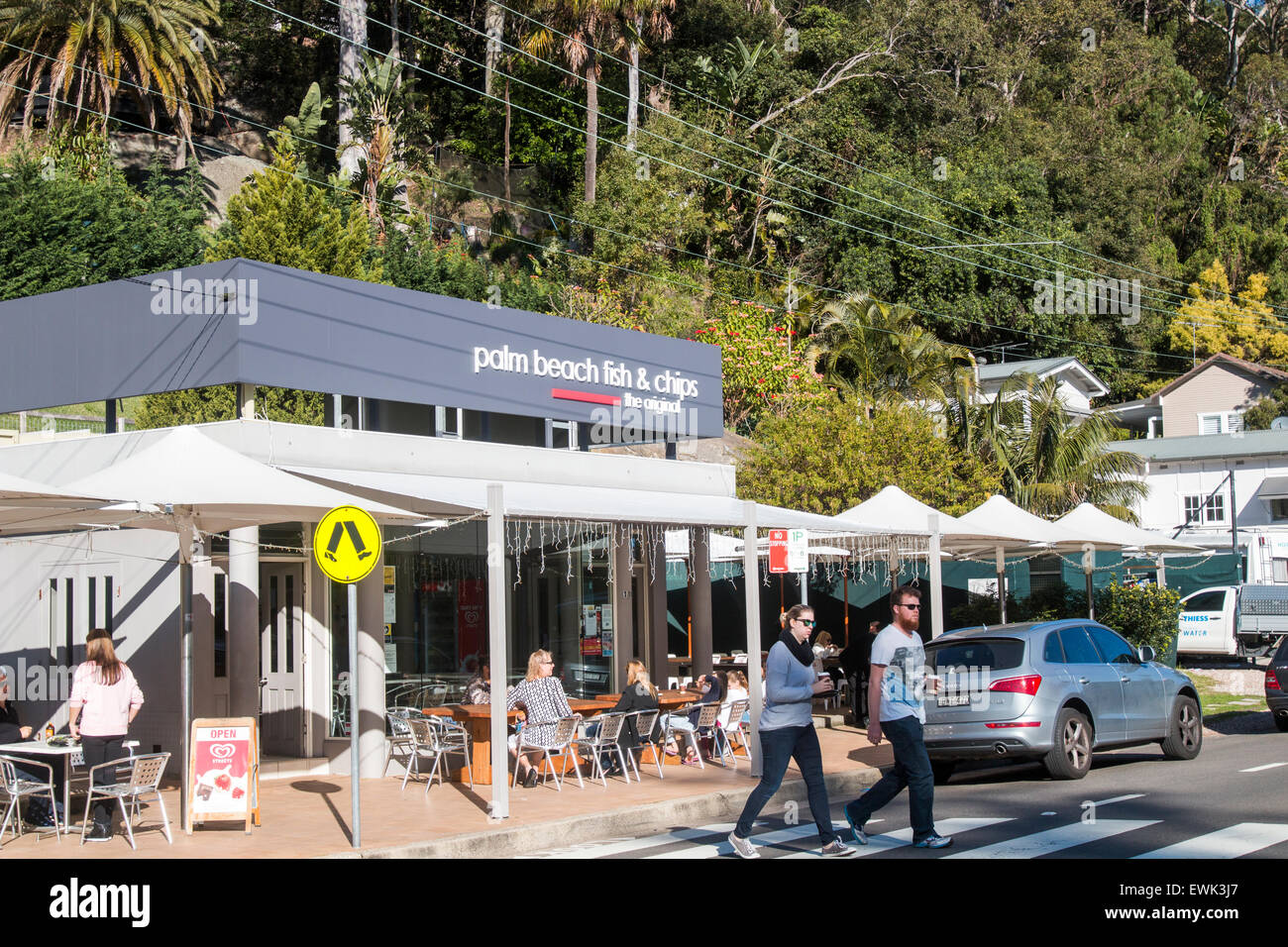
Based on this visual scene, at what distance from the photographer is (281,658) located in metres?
15.8

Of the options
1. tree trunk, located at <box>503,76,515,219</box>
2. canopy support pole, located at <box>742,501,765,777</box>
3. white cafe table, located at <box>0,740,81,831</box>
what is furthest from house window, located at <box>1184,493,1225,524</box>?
white cafe table, located at <box>0,740,81,831</box>

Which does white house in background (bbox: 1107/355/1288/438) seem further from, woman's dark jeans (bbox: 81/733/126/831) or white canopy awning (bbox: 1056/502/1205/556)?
woman's dark jeans (bbox: 81/733/126/831)

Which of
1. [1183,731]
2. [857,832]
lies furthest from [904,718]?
[1183,731]

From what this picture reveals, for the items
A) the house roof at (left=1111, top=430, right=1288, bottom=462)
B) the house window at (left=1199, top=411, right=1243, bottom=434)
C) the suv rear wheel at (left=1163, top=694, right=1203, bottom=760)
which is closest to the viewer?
the suv rear wheel at (left=1163, top=694, right=1203, bottom=760)

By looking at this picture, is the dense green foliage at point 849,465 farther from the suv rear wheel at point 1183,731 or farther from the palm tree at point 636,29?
the palm tree at point 636,29

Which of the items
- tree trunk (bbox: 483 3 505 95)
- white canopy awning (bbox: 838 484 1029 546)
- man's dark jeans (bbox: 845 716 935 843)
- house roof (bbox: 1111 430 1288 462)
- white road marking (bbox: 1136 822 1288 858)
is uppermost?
tree trunk (bbox: 483 3 505 95)

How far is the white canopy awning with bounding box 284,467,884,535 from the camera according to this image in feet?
41.9

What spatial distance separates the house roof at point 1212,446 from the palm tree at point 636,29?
63.8ft

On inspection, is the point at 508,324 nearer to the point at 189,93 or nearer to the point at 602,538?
the point at 602,538

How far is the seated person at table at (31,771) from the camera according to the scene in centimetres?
1144

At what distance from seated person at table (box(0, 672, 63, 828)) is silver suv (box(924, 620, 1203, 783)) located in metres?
8.37

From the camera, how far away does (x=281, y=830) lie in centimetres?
1155

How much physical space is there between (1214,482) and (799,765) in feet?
132
